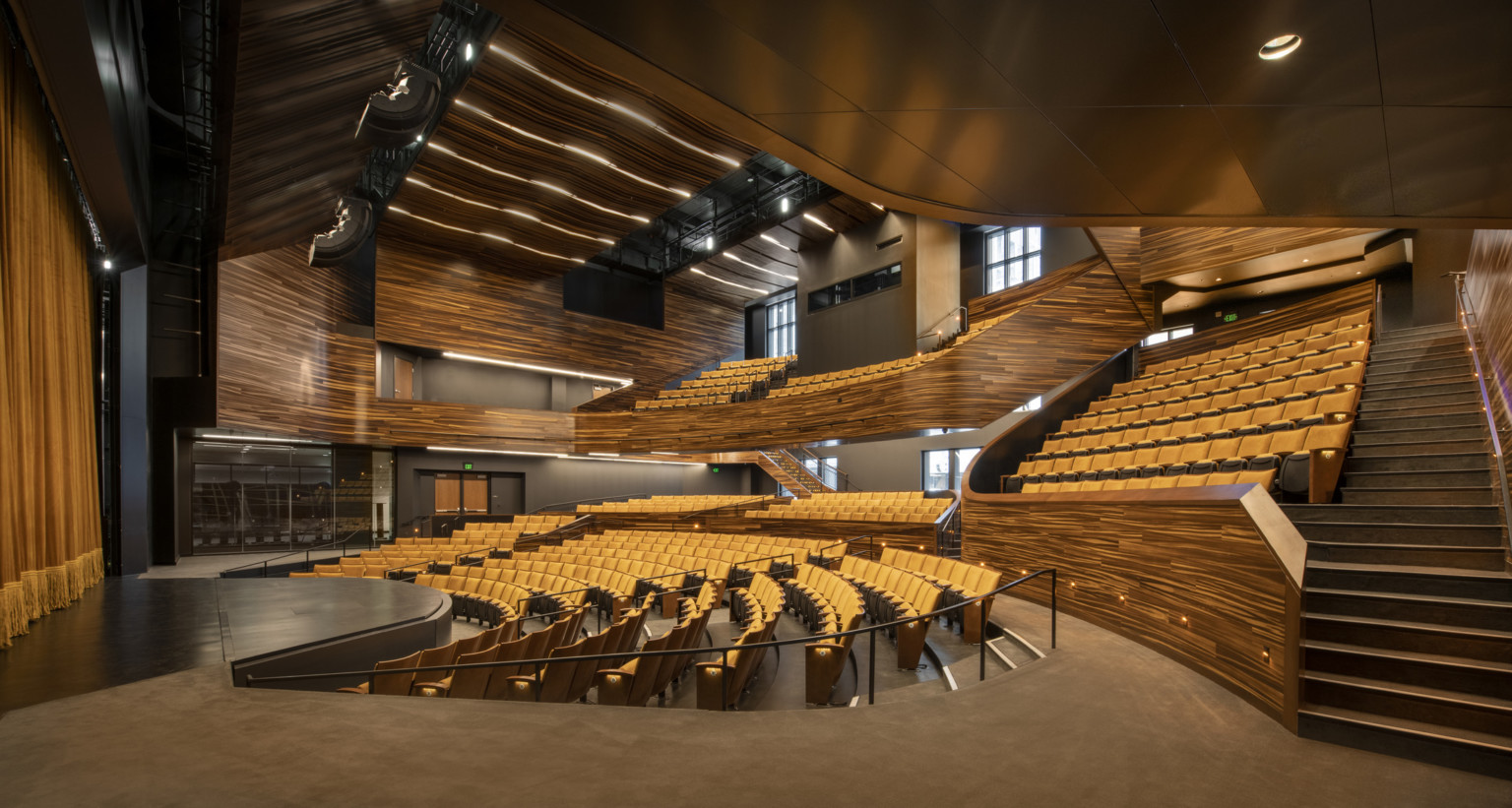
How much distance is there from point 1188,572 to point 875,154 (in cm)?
244

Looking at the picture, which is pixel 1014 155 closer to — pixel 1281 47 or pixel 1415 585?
pixel 1281 47

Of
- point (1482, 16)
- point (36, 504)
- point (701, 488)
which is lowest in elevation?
point (701, 488)

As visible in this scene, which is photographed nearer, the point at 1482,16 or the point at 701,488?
the point at 1482,16

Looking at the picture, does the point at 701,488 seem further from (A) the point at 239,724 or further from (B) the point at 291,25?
(A) the point at 239,724

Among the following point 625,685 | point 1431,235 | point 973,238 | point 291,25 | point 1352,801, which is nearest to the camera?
point 1352,801

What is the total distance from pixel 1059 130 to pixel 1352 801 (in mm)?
2058

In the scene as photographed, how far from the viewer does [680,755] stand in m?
2.15

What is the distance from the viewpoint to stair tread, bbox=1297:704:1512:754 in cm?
212

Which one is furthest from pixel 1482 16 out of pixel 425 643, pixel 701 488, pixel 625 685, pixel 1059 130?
pixel 701 488

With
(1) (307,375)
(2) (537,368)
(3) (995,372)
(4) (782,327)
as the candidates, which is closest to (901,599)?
(3) (995,372)

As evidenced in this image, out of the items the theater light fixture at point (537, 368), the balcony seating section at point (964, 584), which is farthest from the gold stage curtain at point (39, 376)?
the theater light fixture at point (537, 368)

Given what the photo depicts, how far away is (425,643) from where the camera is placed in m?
4.23

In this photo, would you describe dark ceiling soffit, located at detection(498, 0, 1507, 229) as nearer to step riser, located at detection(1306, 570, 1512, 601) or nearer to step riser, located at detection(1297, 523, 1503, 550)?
step riser, located at detection(1297, 523, 1503, 550)

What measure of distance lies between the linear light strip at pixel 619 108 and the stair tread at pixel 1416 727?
25.2 feet
